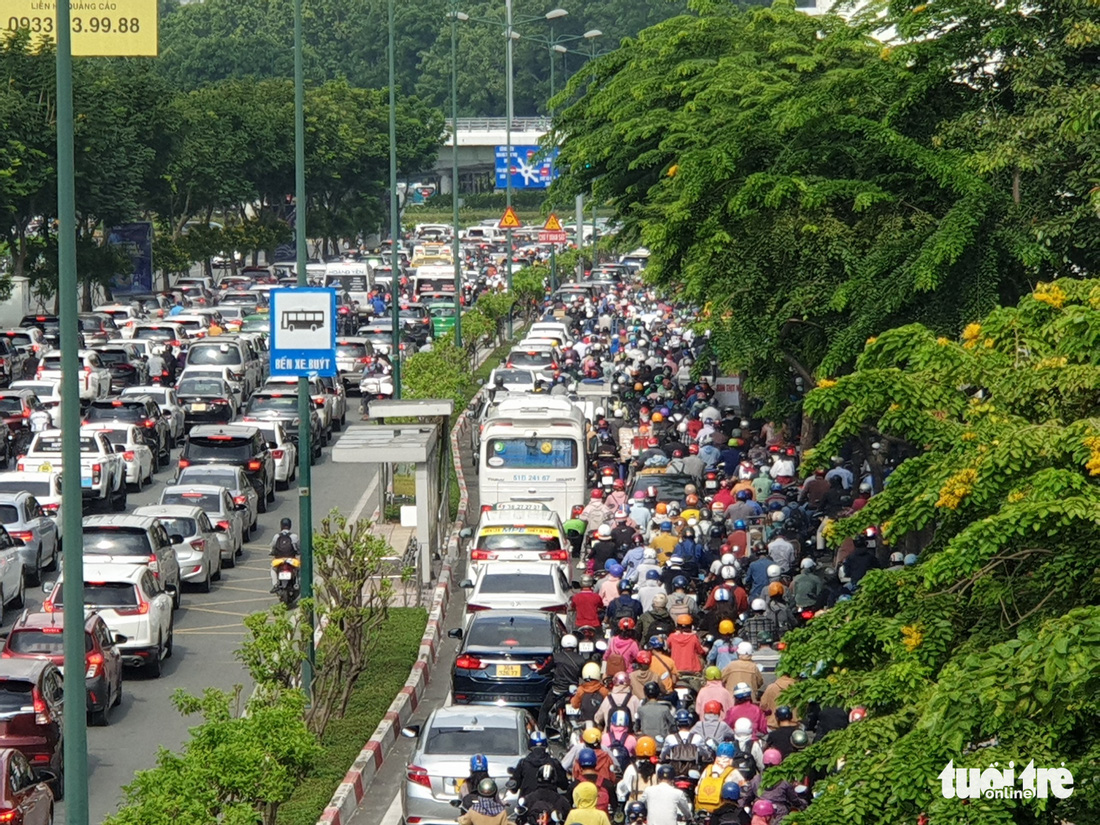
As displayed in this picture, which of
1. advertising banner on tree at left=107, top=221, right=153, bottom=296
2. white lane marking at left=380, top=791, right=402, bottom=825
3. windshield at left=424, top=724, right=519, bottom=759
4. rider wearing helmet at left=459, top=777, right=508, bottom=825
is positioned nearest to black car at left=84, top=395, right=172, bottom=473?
white lane marking at left=380, top=791, right=402, bottom=825

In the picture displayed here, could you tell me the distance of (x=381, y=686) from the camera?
22.4 metres

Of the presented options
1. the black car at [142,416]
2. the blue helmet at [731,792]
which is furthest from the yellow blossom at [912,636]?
the black car at [142,416]

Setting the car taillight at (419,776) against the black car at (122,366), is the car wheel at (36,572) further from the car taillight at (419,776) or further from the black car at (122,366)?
the black car at (122,366)

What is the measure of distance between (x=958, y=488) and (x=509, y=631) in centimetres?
995

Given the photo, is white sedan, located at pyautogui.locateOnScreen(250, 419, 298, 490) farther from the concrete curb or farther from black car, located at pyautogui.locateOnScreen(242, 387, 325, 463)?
the concrete curb

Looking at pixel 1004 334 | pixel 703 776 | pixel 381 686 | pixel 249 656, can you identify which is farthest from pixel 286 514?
pixel 1004 334

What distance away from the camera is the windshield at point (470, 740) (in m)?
16.5

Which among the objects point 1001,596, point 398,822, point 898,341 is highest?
point 898,341

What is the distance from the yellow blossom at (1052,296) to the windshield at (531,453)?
17541 mm

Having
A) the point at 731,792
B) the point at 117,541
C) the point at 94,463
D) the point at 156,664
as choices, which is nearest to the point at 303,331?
the point at 156,664

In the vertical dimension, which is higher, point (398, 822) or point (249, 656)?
point (249, 656)

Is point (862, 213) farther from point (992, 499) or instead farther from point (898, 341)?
point (992, 499)

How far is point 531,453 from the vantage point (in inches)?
1200

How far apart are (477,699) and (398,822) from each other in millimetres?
2903
